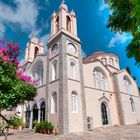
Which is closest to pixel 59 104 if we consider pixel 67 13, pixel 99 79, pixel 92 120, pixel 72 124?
pixel 72 124

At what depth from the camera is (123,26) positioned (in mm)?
5914

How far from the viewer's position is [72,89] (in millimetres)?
17578

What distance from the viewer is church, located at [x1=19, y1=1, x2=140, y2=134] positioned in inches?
667

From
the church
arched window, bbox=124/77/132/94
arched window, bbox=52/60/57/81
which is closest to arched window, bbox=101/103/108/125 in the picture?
the church

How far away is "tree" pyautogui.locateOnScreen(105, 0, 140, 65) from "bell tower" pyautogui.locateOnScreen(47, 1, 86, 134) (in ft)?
35.0

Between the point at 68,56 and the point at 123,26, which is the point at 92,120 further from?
the point at 123,26

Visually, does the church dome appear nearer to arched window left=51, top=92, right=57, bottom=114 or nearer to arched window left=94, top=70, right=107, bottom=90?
arched window left=94, top=70, right=107, bottom=90

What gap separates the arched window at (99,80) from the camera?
22.7 meters

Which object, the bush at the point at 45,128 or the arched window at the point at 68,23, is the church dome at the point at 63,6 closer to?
the arched window at the point at 68,23

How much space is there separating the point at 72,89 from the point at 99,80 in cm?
712

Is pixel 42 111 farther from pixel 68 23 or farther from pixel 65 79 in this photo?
pixel 68 23

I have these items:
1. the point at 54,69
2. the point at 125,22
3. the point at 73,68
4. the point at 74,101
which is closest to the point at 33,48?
the point at 54,69

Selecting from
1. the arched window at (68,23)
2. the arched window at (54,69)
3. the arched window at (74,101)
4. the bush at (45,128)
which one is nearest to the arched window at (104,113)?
the arched window at (74,101)

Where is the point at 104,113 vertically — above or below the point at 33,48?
below
